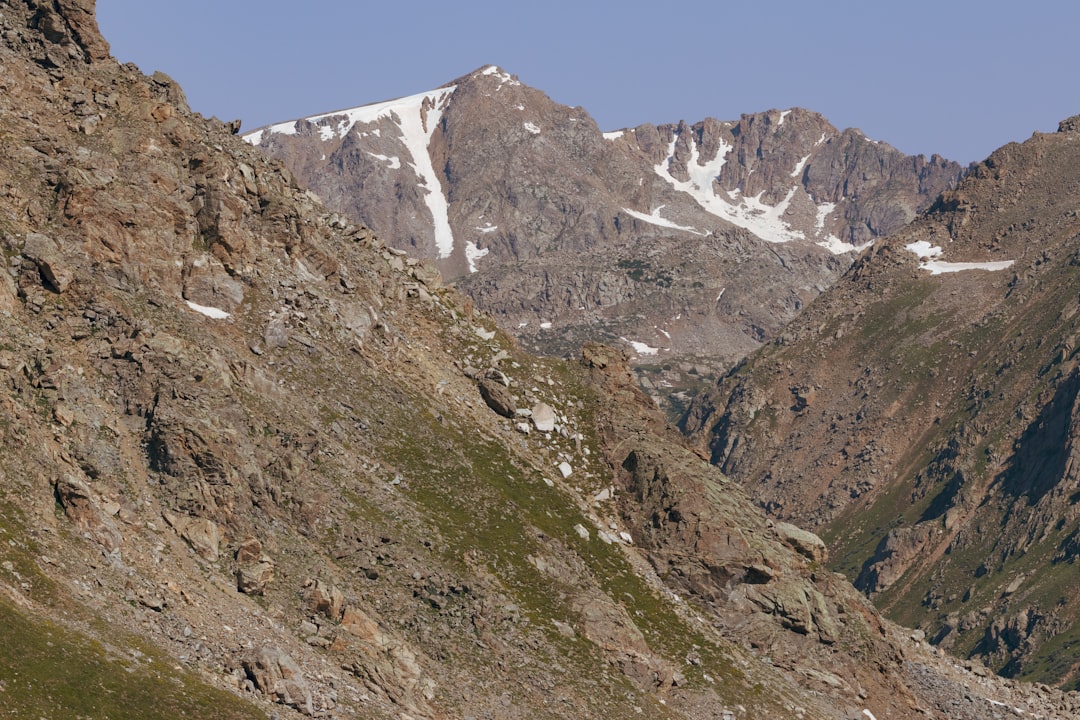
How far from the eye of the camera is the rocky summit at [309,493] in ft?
208

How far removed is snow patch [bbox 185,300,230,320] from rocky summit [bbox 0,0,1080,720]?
0.31m

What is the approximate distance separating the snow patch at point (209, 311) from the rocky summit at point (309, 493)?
1.02 ft

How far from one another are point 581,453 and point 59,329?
4070cm

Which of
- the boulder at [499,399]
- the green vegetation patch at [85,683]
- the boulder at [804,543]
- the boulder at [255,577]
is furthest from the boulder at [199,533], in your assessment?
the boulder at [804,543]

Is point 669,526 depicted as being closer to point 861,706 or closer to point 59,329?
point 861,706

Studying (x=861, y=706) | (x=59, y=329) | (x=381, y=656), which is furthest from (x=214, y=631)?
(x=861, y=706)

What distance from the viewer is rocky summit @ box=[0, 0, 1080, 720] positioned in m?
Result: 63.5

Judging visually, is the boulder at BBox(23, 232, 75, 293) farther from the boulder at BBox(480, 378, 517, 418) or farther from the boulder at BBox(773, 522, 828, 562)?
A: the boulder at BBox(773, 522, 828, 562)

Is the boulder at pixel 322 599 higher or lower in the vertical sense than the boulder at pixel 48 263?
lower

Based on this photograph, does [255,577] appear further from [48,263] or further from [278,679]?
[48,263]

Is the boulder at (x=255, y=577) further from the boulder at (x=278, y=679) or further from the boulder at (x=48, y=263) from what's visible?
the boulder at (x=48, y=263)

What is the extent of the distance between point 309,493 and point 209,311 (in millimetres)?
16477

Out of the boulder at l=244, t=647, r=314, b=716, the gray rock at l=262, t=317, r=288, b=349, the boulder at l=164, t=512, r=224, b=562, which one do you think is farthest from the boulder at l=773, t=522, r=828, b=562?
the boulder at l=244, t=647, r=314, b=716

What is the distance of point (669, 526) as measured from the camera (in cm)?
9962
